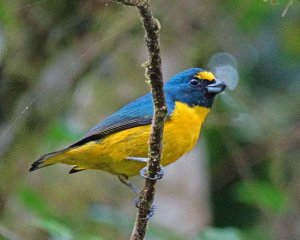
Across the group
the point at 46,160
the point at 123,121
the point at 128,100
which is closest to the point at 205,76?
the point at 123,121

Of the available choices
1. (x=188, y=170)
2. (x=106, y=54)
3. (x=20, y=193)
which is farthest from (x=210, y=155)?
(x=20, y=193)

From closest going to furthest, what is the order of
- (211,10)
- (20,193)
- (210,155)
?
(20,193)
(211,10)
(210,155)

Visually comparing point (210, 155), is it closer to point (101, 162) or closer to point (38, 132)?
point (38, 132)

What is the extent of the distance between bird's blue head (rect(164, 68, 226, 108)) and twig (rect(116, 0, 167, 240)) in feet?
4.51

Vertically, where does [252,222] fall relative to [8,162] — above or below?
above

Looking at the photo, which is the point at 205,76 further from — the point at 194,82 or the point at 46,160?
the point at 46,160

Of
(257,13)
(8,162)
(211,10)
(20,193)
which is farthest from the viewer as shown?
(211,10)

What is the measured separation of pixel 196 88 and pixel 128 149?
71 cm

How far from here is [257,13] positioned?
6195 mm

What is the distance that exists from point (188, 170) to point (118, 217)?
89cm

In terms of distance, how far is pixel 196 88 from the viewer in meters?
4.77

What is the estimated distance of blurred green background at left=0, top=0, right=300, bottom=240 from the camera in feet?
18.1

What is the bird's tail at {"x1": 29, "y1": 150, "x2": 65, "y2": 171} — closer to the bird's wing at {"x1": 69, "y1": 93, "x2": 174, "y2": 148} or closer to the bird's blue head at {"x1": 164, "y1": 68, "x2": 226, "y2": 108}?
the bird's wing at {"x1": 69, "y1": 93, "x2": 174, "y2": 148}

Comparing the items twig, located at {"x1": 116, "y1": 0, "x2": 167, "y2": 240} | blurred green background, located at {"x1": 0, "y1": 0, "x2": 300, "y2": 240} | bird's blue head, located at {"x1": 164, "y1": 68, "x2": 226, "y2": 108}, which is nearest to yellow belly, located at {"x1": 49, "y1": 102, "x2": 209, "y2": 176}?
bird's blue head, located at {"x1": 164, "y1": 68, "x2": 226, "y2": 108}
